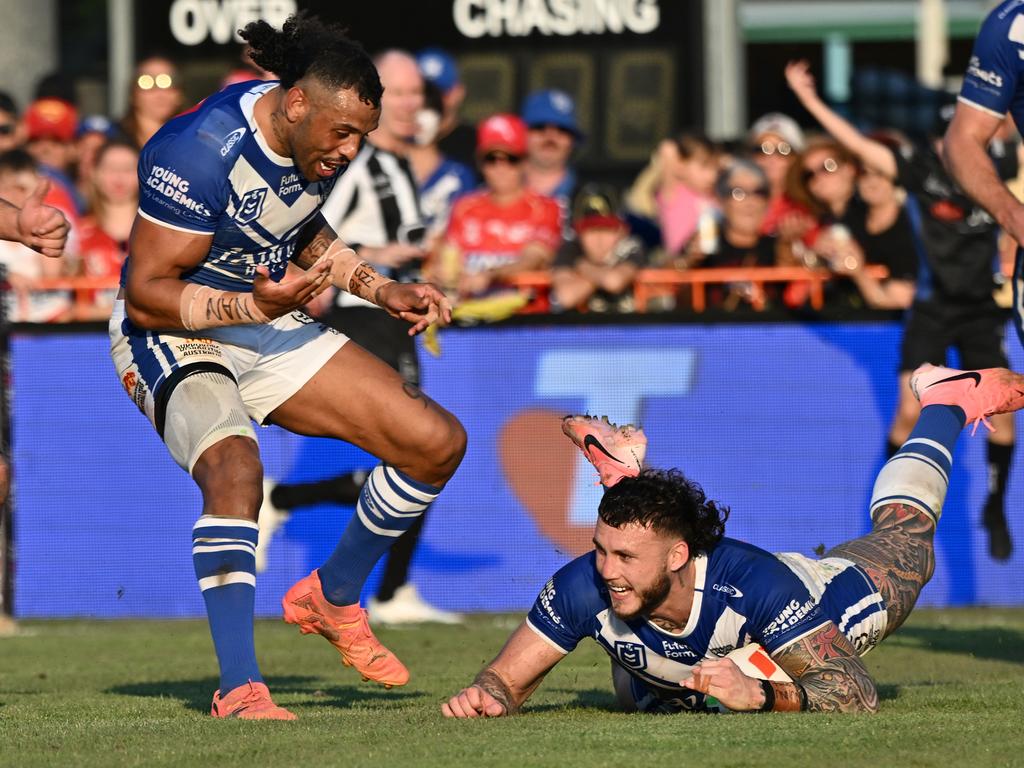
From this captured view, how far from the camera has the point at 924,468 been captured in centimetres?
770

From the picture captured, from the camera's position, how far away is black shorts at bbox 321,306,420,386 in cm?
1159

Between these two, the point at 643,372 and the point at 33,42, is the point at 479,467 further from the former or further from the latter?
the point at 33,42

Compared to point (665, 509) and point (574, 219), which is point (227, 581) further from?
point (574, 219)

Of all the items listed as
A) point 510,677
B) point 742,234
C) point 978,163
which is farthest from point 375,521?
point 742,234

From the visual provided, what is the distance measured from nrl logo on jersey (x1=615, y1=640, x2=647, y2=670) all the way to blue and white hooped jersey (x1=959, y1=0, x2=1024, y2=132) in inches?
120

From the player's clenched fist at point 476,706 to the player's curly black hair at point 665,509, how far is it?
72 cm

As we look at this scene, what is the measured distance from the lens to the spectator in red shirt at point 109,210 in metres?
13.4

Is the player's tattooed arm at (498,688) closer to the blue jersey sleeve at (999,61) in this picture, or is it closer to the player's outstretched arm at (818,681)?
the player's outstretched arm at (818,681)

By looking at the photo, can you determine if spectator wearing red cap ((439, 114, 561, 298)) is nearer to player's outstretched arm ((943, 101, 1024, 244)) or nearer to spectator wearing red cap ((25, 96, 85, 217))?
spectator wearing red cap ((25, 96, 85, 217))

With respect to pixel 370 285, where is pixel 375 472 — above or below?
below

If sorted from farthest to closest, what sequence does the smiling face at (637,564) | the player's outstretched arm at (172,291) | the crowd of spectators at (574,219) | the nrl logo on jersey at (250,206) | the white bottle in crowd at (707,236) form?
the white bottle in crowd at (707,236) → the crowd of spectators at (574,219) → the nrl logo on jersey at (250,206) → the player's outstretched arm at (172,291) → the smiling face at (637,564)

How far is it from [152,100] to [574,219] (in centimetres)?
299

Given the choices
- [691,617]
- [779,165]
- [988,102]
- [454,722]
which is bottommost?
[454,722]

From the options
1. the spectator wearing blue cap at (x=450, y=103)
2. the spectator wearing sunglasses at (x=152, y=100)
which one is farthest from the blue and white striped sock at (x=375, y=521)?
the spectator wearing blue cap at (x=450, y=103)
